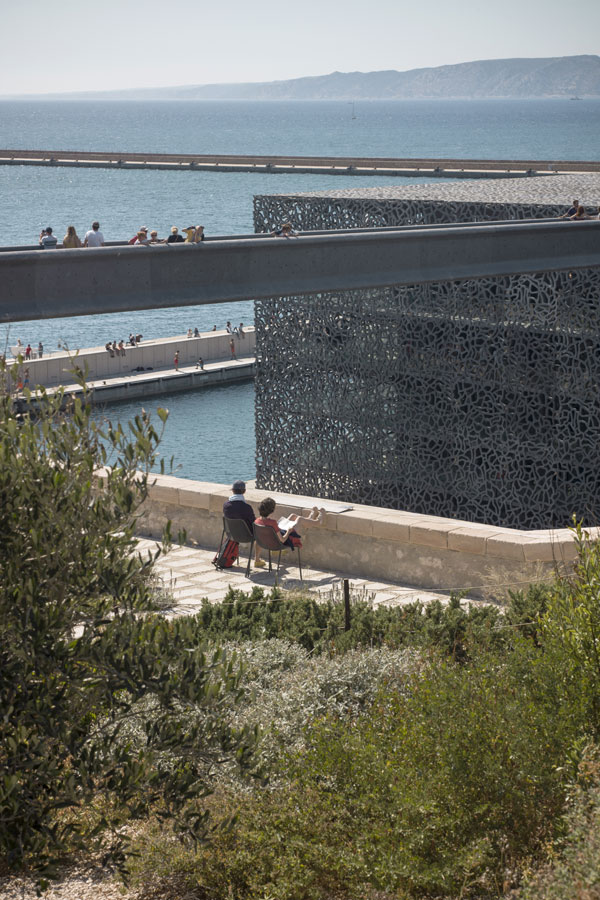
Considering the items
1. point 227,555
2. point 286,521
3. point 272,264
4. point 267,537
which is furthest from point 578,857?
point 227,555

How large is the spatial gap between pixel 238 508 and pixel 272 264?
3164 millimetres

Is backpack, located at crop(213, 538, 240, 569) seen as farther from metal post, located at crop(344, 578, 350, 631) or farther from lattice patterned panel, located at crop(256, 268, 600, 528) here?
lattice patterned panel, located at crop(256, 268, 600, 528)

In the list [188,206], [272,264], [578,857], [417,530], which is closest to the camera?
[578,857]

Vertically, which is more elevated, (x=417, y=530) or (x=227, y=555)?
(x=417, y=530)

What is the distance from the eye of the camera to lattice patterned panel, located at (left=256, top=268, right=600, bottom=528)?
17.9 meters

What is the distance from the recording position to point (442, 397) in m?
19.6

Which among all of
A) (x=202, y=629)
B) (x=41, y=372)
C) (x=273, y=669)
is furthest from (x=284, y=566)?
(x=41, y=372)

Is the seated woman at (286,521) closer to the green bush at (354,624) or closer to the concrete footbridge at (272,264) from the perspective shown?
the green bush at (354,624)

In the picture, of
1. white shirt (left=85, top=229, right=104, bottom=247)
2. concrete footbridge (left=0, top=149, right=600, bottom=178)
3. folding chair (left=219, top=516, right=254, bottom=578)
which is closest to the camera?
white shirt (left=85, top=229, right=104, bottom=247)

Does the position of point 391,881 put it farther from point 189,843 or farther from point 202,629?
point 202,629

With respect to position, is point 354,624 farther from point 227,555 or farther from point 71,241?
point 227,555

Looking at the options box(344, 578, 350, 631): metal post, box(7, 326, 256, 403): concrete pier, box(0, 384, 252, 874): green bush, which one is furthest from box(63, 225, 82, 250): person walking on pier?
box(7, 326, 256, 403): concrete pier

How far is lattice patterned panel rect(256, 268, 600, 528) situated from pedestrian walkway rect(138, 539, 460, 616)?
5732 mm

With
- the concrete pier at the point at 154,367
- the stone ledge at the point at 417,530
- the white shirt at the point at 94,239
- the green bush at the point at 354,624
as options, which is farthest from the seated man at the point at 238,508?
the concrete pier at the point at 154,367
